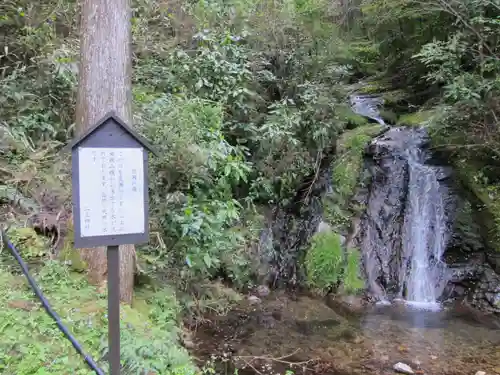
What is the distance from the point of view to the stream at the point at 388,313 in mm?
5652

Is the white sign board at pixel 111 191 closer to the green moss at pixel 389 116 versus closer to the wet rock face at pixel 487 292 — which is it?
the wet rock face at pixel 487 292

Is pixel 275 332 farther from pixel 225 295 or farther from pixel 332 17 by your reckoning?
pixel 332 17

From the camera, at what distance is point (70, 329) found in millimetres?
3719

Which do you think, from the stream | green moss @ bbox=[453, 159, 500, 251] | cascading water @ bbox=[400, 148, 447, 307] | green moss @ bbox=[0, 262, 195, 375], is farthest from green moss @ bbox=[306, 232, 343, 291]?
green moss @ bbox=[0, 262, 195, 375]

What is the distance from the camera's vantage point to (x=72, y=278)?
456cm

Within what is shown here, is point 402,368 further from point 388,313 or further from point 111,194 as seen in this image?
point 111,194

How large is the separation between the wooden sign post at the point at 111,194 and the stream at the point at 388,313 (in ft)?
10.1

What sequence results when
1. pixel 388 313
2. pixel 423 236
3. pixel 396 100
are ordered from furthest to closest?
pixel 396 100 < pixel 423 236 < pixel 388 313

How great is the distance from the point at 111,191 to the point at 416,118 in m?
10.3

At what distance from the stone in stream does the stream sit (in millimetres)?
16

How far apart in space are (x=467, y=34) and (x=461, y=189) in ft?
11.0

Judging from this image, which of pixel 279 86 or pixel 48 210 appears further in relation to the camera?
pixel 279 86

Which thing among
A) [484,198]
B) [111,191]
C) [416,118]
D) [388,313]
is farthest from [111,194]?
[416,118]

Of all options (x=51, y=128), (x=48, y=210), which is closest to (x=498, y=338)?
(x=48, y=210)
